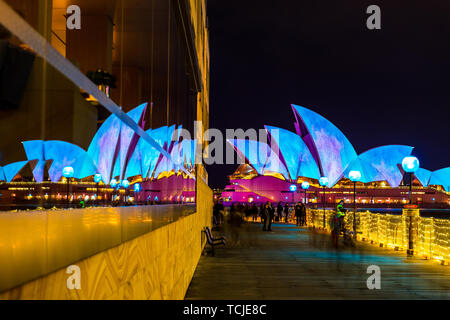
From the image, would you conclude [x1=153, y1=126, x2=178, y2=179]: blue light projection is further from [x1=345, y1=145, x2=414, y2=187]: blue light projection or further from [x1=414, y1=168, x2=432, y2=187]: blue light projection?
[x1=414, y1=168, x2=432, y2=187]: blue light projection

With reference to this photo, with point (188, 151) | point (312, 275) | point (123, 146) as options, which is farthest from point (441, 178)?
point (123, 146)

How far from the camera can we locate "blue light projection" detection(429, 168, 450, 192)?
9194cm

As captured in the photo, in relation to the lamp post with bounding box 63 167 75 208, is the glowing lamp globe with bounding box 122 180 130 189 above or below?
below

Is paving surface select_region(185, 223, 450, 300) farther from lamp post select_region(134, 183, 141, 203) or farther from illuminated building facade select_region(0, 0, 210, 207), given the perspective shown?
illuminated building facade select_region(0, 0, 210, 207)

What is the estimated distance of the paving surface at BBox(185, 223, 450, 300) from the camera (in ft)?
24.7

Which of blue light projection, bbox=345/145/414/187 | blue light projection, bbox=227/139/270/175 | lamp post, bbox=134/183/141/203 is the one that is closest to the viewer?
lamp post, bbox=134/183/141/203

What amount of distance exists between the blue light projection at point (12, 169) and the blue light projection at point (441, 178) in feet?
327

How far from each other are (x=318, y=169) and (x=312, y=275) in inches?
2119

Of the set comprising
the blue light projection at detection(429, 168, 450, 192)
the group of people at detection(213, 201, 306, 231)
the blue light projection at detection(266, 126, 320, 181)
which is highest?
the blue light projection at detection(266, 126, 320, 181)

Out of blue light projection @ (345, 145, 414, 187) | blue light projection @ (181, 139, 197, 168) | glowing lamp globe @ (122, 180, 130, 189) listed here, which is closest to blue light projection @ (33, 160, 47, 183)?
glowing lamp globe @ (122, 180, 130, 189)

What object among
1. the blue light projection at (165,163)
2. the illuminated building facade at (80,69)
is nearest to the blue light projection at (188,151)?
the blue light projection at (165,163)

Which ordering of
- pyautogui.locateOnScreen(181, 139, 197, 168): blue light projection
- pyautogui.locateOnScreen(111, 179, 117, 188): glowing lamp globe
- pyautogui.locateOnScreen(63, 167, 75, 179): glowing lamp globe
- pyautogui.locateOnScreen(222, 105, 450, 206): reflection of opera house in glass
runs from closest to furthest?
1. pyautogui.locateOnScreen(63, 167, 75, 179): glowing lamp globe
2. pyautogui.locateOnScreen(111, 179, 117, 188): glowing lamp globe
3. pyautogui.locateOnScreen(181, 139, 197, 168): blue light projection
4. pyautogui.locateOnScreen(222, 105, 450, 206): reflection of opera house in glass

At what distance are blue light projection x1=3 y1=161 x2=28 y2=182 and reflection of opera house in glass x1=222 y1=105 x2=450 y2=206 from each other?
170 feet

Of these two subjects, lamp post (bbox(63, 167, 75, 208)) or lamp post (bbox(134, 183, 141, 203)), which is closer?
lamp post (bbox(63, 167, 75, 208))
